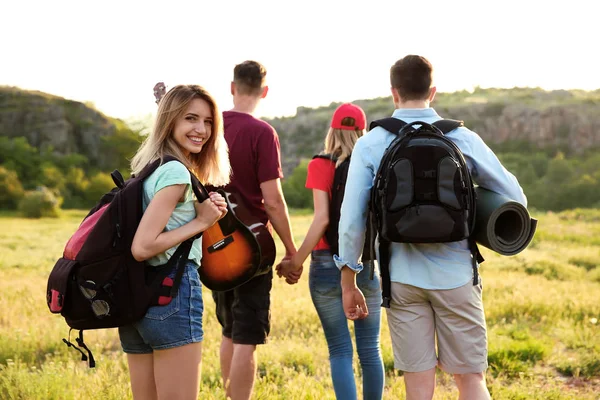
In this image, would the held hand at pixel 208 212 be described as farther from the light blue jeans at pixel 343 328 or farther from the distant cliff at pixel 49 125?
the distant cliff at pixel 49 125

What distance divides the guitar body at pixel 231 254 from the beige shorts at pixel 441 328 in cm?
102

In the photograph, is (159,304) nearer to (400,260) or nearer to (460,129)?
(400,260)

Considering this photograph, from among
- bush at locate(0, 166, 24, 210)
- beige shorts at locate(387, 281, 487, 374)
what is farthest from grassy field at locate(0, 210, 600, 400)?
bush at locate(0, 166, 24, 210)

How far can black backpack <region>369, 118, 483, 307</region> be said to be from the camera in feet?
11.4

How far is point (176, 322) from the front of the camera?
3158mm

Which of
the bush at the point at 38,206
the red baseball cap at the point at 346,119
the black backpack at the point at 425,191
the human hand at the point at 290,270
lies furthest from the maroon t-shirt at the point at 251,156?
the bush at the point at 38,206

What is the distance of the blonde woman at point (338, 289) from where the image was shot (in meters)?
4.59

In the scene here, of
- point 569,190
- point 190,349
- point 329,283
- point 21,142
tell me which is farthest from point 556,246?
point 21,142

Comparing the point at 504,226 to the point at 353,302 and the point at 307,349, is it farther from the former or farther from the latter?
the point at 307,349

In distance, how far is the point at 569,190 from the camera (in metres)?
50.5

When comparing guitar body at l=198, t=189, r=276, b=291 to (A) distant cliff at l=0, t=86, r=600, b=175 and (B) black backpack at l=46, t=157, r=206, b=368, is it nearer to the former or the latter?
(B) black backpack at l=46, t=157, r=206, b=368

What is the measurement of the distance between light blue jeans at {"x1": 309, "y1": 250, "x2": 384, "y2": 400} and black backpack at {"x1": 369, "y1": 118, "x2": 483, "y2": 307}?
1130 mm

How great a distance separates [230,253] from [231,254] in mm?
11

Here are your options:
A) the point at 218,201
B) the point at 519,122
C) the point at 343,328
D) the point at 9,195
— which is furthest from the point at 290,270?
the point at 519,122
